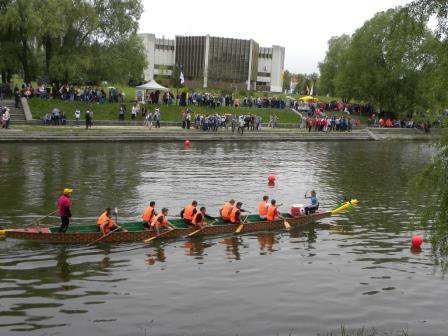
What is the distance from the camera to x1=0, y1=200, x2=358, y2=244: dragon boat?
65.7ft

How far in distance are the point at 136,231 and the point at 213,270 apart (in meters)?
3.99

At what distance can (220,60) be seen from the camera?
126188mm

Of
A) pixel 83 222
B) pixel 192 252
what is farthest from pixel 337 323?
pixel 83 222

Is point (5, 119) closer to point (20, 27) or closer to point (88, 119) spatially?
point (88, 119)

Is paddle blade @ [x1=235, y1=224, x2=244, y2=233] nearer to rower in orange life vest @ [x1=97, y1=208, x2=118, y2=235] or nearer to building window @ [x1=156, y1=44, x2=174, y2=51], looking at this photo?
rower in orange life vest @ [x1=97, y1=208, x2=118, y2=235]

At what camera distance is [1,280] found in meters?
16.7

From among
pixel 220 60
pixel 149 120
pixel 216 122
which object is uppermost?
pixel 220 60

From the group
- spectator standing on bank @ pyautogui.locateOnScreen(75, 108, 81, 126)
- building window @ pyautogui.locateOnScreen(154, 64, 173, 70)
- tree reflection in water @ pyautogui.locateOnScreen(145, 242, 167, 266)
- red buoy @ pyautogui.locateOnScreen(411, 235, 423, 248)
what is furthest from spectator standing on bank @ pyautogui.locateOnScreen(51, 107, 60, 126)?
building window @ pyautogui.locateOnScreen(154, 64, 173, 70)

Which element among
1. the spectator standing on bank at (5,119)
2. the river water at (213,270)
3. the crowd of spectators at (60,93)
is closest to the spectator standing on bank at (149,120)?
the crowd of spectators at (60,93)

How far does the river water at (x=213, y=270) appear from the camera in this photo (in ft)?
49.0

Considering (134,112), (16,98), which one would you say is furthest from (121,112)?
(16,98)

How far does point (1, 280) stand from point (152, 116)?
3782 centimetres

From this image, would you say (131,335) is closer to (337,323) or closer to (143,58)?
(337,323)

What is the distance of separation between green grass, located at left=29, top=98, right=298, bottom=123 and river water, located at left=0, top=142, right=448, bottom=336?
16864 millimetres
